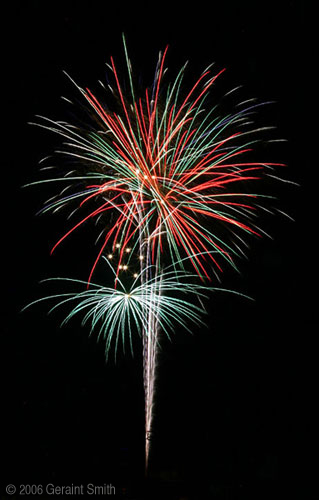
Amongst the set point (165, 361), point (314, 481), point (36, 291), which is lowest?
point (314, 481)

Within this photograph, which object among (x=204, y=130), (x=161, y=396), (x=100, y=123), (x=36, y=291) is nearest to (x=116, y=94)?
(x=100, y=123)

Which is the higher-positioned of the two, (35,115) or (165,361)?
(35,115)

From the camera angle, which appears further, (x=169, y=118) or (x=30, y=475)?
(x=30, y=475)

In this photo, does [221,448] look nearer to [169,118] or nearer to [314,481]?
[314,481]

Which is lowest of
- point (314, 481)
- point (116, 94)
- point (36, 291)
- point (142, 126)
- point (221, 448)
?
point (314, 481)

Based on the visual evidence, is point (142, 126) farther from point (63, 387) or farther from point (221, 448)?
point (221, 448)

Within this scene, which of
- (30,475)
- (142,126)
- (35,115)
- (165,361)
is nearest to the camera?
(142,126)

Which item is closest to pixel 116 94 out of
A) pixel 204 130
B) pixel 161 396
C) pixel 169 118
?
pixel 169 118

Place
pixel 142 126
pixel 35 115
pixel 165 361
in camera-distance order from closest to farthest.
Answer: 1. pixel 142 126
2. pixel 35 115
3. pixel 165 361

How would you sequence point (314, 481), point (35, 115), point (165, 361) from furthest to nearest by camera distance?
point (165, 361) < point (314, 481) < point (35, 115)
